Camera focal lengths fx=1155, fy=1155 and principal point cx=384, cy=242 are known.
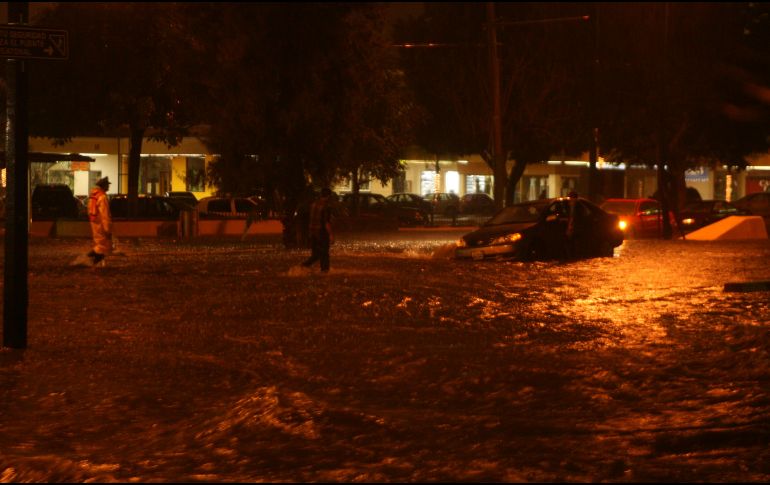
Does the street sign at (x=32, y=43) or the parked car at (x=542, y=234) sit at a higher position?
the street sign at (x=32, y=43)

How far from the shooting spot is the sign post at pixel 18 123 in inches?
405

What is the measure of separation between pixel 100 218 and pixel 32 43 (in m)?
9.55

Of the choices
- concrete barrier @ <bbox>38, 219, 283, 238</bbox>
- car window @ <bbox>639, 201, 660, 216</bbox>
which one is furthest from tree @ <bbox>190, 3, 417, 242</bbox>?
car window @ <bbox>639, 201, 660, 216</bbox>

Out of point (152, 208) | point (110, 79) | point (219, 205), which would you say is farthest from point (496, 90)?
point (152, 208)

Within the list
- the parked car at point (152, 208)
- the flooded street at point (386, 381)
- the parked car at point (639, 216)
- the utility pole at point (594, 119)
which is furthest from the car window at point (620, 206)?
the flooded street at point (386, 381)

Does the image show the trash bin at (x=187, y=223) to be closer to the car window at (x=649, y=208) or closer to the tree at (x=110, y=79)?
the tree at (x=110, y=79)

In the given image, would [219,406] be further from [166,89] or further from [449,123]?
[449,123]

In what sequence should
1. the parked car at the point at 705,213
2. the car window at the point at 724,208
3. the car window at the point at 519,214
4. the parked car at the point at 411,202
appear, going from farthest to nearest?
1. the parked car at the point at 411,202
2. the car window at the point at 724,208
3. the parked car at the point at 705,213
4. the car window at the point at 519,214

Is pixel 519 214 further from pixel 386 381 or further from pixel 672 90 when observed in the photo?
pixel 386 381

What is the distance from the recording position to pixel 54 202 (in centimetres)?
4081

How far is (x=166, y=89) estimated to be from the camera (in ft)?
107

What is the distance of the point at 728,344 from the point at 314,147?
12348 mm

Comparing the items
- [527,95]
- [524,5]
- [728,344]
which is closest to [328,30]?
[728,344]

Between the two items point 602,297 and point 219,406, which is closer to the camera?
point 219,406
